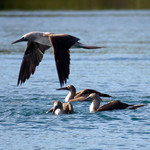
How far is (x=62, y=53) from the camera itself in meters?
12.0

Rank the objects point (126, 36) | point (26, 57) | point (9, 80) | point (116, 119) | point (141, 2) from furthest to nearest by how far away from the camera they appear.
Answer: point (141, 2) → point (126, 36) → point (9, 80) → point (26, 57) → point (116, 119)

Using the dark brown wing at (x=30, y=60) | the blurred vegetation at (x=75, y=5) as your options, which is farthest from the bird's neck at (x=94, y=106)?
the blurred vegetation at (x=75, y=5)

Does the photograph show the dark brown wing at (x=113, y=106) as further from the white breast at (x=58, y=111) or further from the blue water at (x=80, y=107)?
the white breast at (x=58, y=111)

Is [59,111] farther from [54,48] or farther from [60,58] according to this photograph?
[54,48]

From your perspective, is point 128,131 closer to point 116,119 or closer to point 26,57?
point 116,119

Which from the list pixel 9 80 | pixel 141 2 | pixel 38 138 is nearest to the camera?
pixel 38 138

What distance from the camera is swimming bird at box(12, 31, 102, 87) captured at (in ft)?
39.0

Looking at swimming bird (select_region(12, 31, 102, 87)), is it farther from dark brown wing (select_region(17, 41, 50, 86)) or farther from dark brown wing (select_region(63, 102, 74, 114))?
dark brown wing (select_region(63, 102, 74, 114))

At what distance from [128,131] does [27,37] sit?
153 inches

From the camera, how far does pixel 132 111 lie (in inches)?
493

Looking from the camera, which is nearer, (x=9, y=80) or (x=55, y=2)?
(x=9, y=80)

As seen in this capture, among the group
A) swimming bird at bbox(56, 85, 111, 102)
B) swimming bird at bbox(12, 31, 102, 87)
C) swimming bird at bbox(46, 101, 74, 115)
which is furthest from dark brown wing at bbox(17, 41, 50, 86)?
swimming bird at bbox(46, 101, 74, 115)

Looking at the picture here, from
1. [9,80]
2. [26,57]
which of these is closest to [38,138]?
[26,57]

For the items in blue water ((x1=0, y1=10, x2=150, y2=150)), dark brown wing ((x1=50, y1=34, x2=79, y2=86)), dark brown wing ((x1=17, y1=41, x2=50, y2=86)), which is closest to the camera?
blue water ((x1=0, y1=10, x2=150, y2=150))
